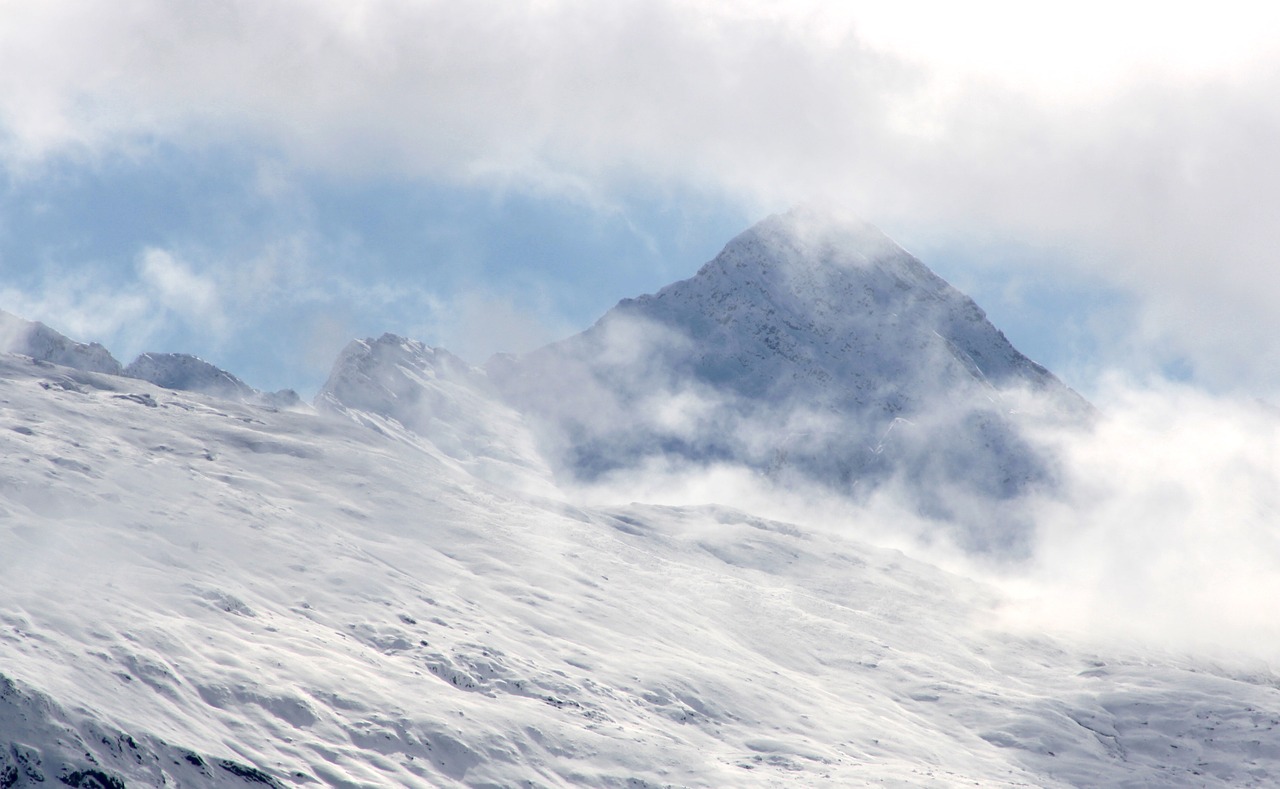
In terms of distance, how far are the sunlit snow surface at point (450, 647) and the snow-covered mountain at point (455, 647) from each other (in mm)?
253

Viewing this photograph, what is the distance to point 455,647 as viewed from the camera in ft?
268

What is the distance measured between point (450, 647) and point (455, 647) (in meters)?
0.35

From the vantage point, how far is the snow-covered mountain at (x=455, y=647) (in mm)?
62344

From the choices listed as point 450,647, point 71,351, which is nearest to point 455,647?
point 450,647

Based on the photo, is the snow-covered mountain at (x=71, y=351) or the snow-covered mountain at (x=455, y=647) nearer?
the snow-covered mountain at (x=455, y=647)

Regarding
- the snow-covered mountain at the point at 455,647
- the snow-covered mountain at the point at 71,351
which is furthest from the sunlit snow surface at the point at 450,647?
the snow-covered mountain at the point at 71,351

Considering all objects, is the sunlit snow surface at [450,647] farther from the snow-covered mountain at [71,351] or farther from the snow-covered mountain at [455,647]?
the snow-covered mountain at [71,351]

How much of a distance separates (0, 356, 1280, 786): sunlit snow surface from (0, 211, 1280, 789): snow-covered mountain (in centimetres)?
25

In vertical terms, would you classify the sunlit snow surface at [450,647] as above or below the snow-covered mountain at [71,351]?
below

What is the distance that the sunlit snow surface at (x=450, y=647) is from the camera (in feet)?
205

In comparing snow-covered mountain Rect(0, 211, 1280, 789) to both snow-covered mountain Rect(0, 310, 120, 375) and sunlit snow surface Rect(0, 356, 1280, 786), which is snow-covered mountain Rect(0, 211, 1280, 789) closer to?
sunlit snow surface Rect(0, 356, 1280, 786)

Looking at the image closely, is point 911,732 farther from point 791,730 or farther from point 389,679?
point 389,679

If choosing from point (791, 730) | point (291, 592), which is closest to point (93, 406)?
point (291, 592)

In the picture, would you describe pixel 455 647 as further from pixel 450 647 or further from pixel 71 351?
pixel 71 351
